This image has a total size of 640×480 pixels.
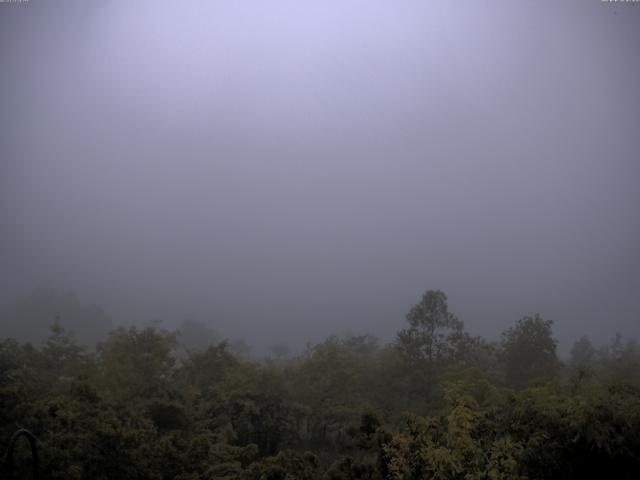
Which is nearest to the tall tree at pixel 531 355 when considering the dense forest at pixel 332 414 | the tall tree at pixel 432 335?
the dense forest at pixel 332 414

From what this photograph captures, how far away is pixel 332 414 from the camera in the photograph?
82.5ft

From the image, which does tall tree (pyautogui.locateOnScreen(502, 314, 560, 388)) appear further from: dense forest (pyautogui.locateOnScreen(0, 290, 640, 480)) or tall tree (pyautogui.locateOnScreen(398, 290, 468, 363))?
tall tree (pyautogui.locateOnScreen(398, 290, 468, 363))

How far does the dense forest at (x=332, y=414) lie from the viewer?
10805mm

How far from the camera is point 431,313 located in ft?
92.0

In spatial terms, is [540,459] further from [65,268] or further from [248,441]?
[65,268]

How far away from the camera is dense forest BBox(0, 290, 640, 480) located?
10.8 metres

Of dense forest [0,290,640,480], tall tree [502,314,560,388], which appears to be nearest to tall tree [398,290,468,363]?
dense forest [0,290,640,480]

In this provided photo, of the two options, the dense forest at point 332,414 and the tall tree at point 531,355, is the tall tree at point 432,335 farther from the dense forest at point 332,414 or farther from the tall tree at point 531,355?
the tall tree at point 531,355

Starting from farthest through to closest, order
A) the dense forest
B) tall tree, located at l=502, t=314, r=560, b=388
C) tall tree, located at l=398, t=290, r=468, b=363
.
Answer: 1. tall tree, located at l=398, t=290, r=468, b=363
2. tall tree, located at l=502, t=314, r=560, b=388
3. the dense forest

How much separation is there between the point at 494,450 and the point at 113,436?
12.3 metres

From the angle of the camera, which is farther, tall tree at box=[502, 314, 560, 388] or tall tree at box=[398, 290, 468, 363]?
tall tree at box=[398, 290, 468, 363]

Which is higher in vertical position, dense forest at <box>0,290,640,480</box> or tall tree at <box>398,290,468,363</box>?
tall tree at <box>398,290,468,363</box>

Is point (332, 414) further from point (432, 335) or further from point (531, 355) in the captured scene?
point (531, 355)

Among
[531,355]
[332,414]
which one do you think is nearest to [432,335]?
[531,355]
